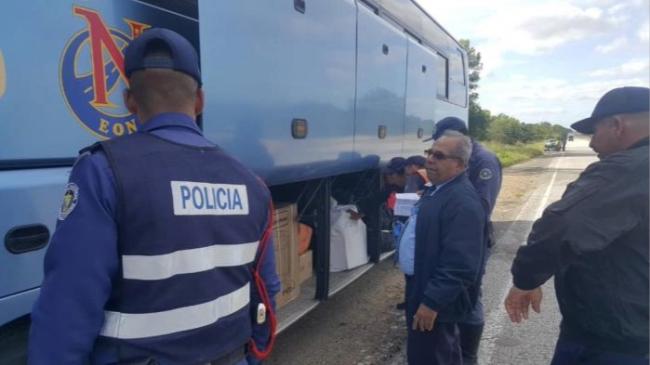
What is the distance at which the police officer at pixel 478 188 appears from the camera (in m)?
3.40

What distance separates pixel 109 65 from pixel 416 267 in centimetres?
180

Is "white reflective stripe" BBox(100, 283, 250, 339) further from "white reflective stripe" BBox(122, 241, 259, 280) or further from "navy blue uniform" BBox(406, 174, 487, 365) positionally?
"navy blue uniform" BBox(406, 174, 487, 365)

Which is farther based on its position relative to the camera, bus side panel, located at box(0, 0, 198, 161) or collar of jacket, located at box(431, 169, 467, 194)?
collar of jacket, located at box(431, 169, 467, 194)

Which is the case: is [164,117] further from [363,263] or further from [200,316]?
[363,263]

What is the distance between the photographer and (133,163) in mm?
1206

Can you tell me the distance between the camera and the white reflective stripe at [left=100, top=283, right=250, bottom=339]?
47.9 inches

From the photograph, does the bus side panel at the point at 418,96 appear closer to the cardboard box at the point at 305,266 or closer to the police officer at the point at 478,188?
the police officer at the point at 478,188

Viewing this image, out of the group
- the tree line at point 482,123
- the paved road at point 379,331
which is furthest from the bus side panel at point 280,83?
the tree line at point 482,123

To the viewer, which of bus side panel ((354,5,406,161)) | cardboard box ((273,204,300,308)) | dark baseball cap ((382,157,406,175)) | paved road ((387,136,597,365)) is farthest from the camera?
dark baseball cap ((382,157,406,175))

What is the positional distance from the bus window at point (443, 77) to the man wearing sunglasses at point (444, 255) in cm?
439

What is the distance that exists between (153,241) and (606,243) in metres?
1.56

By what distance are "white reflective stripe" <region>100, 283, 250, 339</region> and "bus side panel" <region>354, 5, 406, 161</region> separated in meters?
2.66

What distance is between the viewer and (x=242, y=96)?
2449 mm

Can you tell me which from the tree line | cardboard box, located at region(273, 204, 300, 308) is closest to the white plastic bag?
cardboard box, located at region(273, 204, 300, 308)
